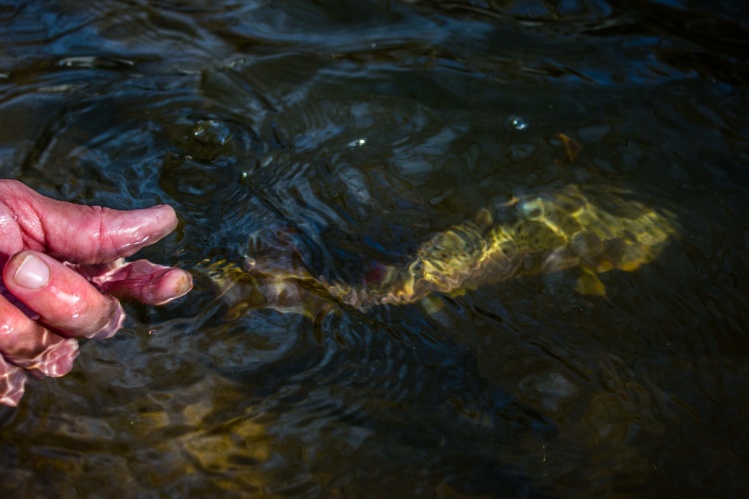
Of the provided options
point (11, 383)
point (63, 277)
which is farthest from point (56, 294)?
point (11, 383)

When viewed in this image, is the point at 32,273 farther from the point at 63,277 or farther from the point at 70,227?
the point at 70,227

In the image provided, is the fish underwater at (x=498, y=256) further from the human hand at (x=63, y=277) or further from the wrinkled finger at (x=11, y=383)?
the wrinkled finger at (x=11, y=383)

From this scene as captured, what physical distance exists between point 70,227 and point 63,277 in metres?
0.33

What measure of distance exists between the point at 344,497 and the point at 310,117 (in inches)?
83.1

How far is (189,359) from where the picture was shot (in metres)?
2.70

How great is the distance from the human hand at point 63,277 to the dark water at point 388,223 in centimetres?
9

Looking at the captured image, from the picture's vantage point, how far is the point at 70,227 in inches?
102

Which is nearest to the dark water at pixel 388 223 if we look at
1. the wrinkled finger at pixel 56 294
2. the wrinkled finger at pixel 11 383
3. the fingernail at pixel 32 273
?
the wrinkled finger at pixel 11 383

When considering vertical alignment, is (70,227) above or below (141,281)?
above

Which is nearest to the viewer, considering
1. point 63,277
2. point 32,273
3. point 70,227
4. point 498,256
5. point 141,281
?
point 32,273

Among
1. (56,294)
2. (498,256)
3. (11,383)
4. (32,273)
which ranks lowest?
(11,383)

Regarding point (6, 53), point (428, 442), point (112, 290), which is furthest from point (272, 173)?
point (6, 53)

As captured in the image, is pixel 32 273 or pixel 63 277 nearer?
pixel 32 273

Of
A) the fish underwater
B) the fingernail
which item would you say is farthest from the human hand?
the fish underwater
